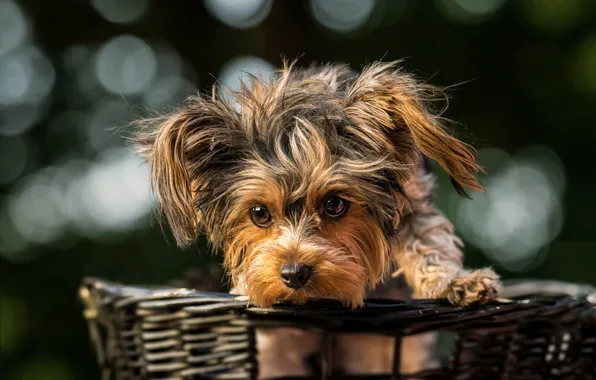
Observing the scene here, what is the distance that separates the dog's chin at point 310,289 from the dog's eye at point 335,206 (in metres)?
0.19

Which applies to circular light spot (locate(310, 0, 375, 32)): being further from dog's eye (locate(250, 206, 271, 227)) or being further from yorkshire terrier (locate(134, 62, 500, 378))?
dog's eye (locate(250, 206, 271, 227))

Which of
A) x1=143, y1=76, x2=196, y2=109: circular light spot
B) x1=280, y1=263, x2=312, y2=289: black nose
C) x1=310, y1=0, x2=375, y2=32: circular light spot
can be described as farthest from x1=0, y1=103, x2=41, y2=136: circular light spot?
x1=280, y1=263, x2=312, y2=289: black nose

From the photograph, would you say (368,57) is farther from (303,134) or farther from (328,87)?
(303,134)

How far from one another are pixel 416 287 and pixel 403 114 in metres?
0.81

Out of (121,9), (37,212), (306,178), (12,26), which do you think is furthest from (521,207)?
(12,26)

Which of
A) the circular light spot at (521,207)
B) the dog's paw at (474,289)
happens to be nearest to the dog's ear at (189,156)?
the dog's paw at (474,289)

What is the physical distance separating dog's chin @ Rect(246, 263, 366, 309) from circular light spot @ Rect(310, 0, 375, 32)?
2.54 m

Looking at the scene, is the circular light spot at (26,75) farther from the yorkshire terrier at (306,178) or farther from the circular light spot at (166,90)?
the yorkshire terrier at (306,178)

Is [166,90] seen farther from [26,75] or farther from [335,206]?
[335,206]

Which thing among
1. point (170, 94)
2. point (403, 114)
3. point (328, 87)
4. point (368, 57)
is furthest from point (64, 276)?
point (403, 114)

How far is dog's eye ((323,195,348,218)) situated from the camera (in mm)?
2148

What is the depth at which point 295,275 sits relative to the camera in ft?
6.51

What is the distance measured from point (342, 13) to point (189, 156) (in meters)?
2.42

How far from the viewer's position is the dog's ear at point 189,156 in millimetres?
2113
